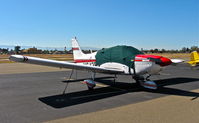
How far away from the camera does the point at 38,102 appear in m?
6.44

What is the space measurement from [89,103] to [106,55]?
12.6ft

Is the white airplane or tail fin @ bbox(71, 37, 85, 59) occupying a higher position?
tail fin @ bbox(71, 37, 85, 59)

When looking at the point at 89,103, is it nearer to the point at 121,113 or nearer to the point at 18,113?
the point at 121,113

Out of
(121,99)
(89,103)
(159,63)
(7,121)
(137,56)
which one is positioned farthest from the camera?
(137,56)

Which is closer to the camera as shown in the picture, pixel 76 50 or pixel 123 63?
pixel 123 63

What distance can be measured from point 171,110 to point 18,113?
4.75m

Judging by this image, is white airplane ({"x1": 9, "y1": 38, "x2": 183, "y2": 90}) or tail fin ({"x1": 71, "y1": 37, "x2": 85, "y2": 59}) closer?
white airplane ({"x1": 9, "y1": 38, "x2": 183, "y2": 90})

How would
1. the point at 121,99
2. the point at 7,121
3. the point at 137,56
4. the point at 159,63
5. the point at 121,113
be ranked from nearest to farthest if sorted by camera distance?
the point at 7,121 → the point at 121,113 → the point at 121,99 → the point at 159,63 → the point at 137,56

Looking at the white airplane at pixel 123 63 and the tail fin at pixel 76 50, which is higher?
the tail fin at pixel 76 50

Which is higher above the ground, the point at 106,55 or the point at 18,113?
the point at 106,55

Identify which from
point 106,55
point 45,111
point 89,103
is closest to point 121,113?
point 89,103

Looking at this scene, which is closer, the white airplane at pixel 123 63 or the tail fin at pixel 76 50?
the white airplane at pixel 123 63

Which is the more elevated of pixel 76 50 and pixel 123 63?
pixel 76 50

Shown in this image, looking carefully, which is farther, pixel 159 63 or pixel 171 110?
pixel 159 63
